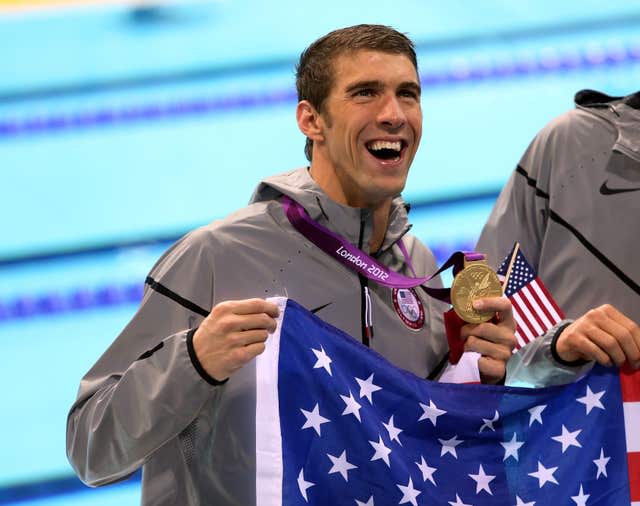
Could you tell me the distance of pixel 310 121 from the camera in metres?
2.13

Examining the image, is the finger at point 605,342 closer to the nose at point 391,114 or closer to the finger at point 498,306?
the finger at point 498,306

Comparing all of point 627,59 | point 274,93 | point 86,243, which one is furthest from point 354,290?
point 627,59

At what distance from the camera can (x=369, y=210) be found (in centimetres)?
206

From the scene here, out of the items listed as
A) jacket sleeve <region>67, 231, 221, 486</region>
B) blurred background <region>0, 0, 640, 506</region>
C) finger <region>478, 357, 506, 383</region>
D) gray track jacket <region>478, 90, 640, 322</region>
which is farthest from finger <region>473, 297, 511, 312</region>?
blurred background <region>0, 0, 640, 506</region>

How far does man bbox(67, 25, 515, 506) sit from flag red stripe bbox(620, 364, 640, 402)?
0.21m

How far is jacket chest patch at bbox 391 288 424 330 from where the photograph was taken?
6.72 ft

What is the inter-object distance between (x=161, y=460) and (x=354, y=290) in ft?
1.44

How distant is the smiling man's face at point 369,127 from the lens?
2008mm

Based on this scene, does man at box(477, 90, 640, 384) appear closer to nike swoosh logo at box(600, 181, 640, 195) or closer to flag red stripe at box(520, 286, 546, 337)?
nike swoosh logo at box(600, 181, 640, 195)

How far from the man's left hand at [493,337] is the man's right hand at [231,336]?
427 millimetres

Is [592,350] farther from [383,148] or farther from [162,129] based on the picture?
[162,129]

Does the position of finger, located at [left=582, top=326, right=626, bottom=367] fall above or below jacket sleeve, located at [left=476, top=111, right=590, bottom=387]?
below

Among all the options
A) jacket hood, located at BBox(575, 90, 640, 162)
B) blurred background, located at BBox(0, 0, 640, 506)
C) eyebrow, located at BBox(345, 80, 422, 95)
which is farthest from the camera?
blurred background, located at BBox(0, 0, 640, 506)

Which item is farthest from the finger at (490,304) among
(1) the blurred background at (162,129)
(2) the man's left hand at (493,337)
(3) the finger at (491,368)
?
(1) the blurred background at (162,129)
